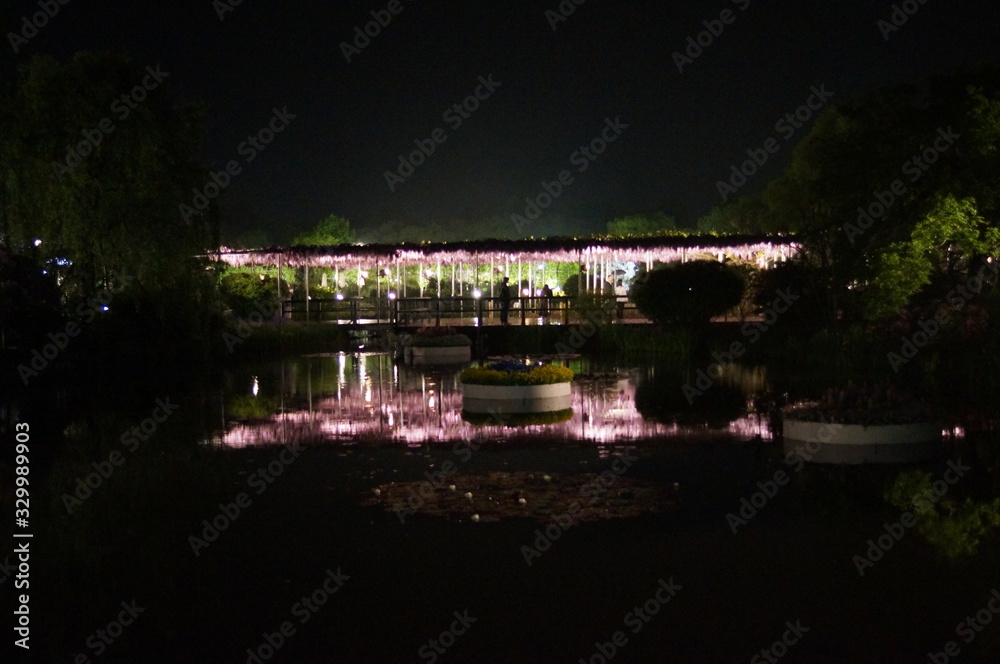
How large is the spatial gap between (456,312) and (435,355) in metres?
12.0

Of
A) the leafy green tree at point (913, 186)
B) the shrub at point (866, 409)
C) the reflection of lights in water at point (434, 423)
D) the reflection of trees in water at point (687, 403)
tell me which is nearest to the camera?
the shrub at point (866, 409)

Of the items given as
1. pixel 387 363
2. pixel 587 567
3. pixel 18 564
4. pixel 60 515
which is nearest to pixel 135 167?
pixel 387 363

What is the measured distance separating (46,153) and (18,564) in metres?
18.6

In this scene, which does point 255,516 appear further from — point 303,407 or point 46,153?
point 46,153

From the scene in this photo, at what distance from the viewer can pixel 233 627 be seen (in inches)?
297

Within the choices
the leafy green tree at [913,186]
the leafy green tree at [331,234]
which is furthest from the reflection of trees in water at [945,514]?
the leafy green tree at [331,234]

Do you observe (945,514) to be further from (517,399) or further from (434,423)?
(517,399)

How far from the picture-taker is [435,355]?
3195cm

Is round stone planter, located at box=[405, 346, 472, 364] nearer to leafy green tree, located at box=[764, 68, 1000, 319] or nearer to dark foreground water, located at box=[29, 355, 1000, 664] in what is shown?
leafy green tree, located at box=[764, 68, 1000, 319]

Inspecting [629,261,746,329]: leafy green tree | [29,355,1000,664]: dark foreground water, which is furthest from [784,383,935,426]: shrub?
[629,261,746,329]: leafy green tree

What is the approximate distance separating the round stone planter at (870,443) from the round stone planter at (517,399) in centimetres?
596

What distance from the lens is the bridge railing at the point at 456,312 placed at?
38.2 m

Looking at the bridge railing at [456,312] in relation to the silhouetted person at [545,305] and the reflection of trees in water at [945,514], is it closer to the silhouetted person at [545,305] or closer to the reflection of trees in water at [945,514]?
the silhouetted person at [545,305]

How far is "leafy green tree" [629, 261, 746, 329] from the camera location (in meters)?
33.7
